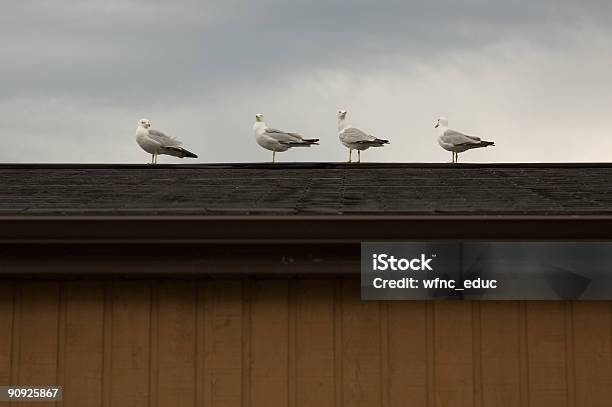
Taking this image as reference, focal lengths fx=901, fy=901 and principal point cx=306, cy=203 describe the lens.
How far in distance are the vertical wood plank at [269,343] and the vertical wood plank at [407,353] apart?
72cm

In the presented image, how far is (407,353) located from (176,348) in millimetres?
1578

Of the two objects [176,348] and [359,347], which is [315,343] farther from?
[176,348]

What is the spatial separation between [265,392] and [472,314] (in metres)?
1.51

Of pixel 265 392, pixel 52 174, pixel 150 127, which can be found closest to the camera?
pixel 265 392

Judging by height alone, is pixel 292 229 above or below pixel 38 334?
above

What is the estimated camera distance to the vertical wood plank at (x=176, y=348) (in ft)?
20.2

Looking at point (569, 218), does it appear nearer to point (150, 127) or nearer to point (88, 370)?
point (88, 370)

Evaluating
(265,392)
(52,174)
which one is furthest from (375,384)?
(52,174)

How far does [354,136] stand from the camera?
11.2m

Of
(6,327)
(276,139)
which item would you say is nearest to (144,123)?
(276,139)

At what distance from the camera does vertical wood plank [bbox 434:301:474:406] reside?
6.08 meters

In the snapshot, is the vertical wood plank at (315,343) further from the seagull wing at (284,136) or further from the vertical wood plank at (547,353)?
the seagull wing at (284,136)

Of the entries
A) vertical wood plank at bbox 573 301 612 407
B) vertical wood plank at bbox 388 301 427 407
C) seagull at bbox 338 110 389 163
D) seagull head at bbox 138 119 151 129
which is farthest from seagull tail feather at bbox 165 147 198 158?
vertical wood plank at bbox 573 301 612 407

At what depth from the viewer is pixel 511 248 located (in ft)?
19.4
